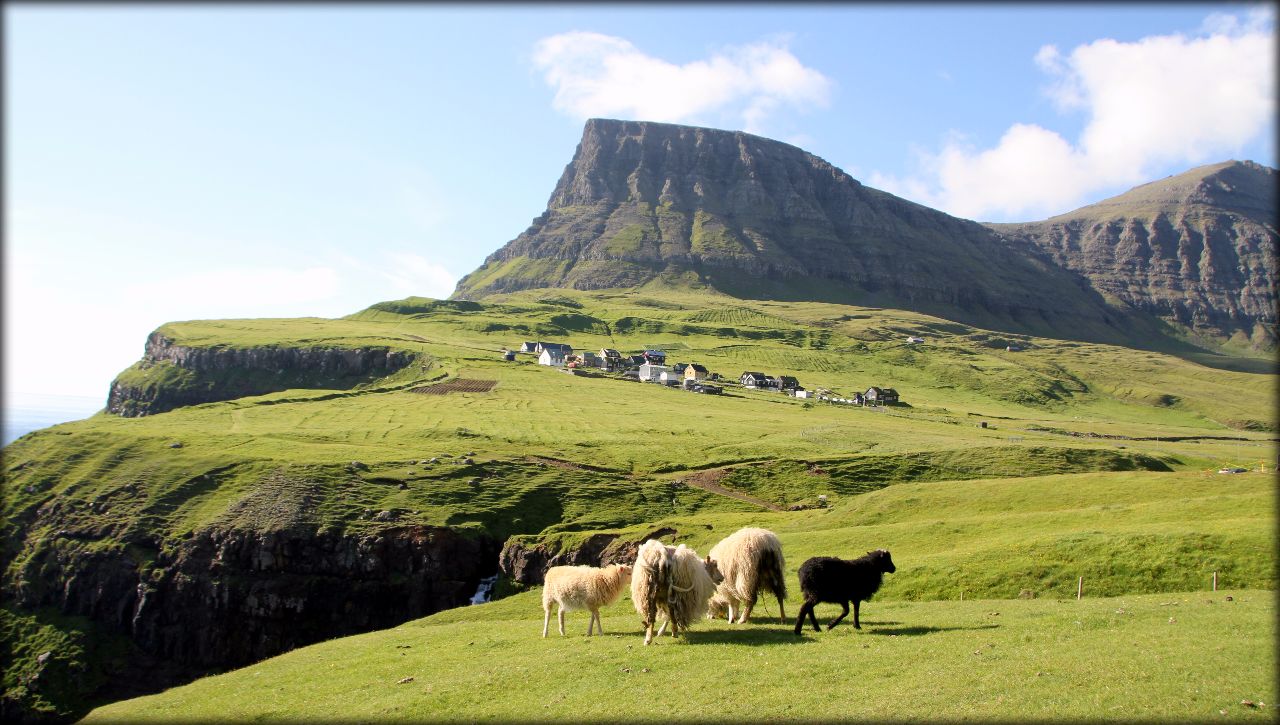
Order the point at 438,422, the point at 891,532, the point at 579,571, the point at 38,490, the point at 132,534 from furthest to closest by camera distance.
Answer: the point at 438,422 < the point at 38,490 < the point at 132,534 < the point at 891,532 < the point at 579,571

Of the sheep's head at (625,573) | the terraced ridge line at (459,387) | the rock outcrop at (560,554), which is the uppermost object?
the terraced ridge line at (459,387)

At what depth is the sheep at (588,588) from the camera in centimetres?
2867

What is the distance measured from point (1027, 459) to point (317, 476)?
81571 mm

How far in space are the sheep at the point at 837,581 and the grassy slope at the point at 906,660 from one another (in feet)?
3.19

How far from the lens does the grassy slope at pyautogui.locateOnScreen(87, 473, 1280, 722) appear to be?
58.6 ft

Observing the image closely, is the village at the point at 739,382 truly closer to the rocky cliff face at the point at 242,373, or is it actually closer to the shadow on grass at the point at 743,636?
the rocky cliff face at the point at 242,373

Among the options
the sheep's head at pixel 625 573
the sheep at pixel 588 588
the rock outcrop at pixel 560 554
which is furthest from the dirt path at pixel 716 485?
the sheep at pixel 588 588

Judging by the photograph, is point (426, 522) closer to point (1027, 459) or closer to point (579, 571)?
point (579, 571)

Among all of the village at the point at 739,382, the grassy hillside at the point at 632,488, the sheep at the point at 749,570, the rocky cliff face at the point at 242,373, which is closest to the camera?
the sheep at the point at 749,570

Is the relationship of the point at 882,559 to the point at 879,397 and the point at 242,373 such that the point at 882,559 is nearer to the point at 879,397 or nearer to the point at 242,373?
the point at 879,397

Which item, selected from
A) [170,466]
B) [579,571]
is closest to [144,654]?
[170,466]

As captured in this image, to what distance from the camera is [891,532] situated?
164 feet

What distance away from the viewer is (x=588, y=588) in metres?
28.8

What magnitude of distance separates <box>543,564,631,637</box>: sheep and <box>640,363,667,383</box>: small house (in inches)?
6219
